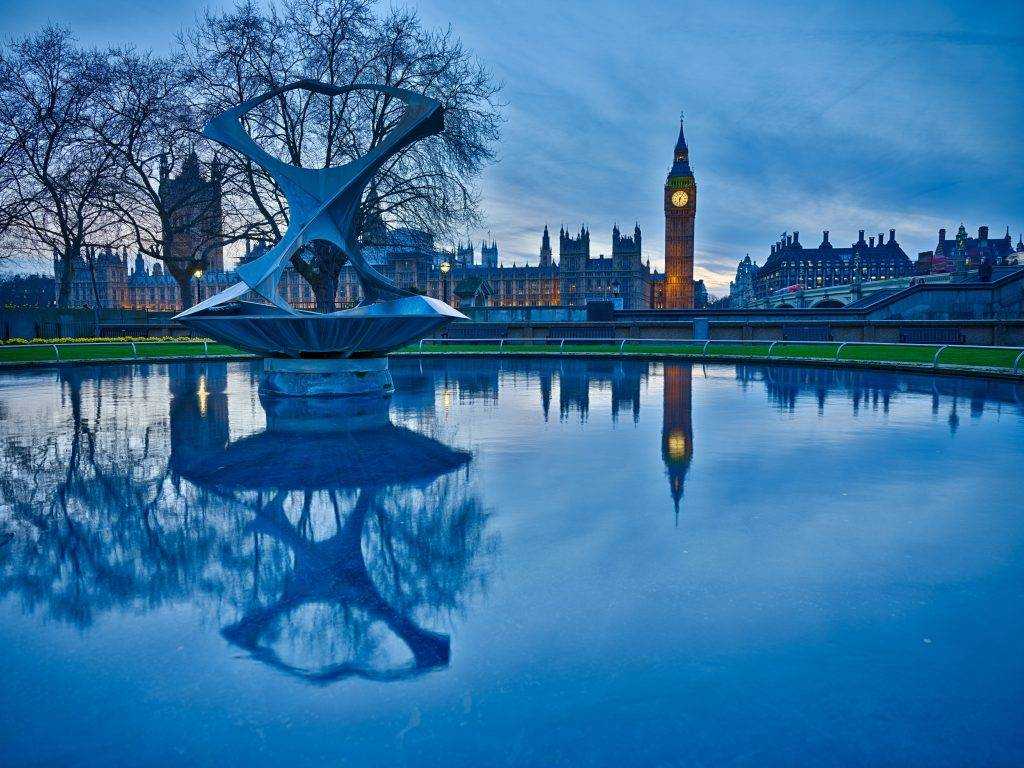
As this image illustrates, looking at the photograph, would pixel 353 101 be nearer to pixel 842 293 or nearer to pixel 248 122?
pixel 248 122

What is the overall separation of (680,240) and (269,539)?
121870 millimetres

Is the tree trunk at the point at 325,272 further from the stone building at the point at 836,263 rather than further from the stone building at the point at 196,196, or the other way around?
the stone building at the point at 836,263

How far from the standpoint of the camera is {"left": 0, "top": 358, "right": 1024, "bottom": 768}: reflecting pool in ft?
8.05

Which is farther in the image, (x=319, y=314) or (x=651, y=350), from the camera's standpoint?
(x=651, y=350)

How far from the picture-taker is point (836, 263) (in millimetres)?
144750

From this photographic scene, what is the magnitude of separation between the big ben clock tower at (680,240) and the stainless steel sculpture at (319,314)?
4290 inches

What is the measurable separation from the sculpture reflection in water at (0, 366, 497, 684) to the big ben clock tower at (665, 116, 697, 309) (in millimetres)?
115993

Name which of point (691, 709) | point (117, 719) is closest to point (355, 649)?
point (117, 719)

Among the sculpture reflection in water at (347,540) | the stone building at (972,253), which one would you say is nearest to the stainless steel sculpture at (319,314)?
the sculpture reflection in water at (347,540)

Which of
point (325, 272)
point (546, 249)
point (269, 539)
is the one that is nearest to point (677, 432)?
point (269, 539)

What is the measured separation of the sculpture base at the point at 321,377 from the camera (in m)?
12.6

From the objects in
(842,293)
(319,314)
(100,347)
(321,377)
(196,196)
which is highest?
(196,196)

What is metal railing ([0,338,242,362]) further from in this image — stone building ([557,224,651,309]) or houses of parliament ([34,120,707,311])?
stone building ([557,224,651,309])

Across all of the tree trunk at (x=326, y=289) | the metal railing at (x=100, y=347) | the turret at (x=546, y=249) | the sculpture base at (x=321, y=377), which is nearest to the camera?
the sculpture base at (x=321, y=377)
